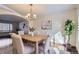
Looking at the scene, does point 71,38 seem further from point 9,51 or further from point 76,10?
point 9,51

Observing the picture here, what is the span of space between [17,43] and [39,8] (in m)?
0.62

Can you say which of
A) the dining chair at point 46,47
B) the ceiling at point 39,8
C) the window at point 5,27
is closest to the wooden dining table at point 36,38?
the dining chair at point 46,47

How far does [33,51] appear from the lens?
177 centimetres

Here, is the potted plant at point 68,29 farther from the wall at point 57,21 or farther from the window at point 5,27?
the window at point 5,27

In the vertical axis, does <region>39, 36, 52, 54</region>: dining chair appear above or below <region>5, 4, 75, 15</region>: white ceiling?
below

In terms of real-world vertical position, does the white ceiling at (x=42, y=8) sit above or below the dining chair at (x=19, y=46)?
above

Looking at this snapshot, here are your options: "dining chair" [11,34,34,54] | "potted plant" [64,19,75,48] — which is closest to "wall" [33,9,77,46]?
"potted plant" [64,19,75,48]

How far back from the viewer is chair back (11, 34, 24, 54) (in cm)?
176

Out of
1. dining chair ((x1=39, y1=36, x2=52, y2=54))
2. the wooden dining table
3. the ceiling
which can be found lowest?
dining chair ((x1=39, y1=36, x2=52, y2=54))

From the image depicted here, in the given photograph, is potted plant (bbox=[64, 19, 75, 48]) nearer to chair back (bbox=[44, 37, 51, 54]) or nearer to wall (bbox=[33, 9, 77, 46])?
wall (bbox=[33, 9, 77, 46])

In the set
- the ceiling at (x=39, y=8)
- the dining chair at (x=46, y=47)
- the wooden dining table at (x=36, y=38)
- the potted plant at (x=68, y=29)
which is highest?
the ceiling at (x=39, y=8)

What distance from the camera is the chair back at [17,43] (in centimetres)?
176

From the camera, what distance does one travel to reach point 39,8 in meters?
1.78
